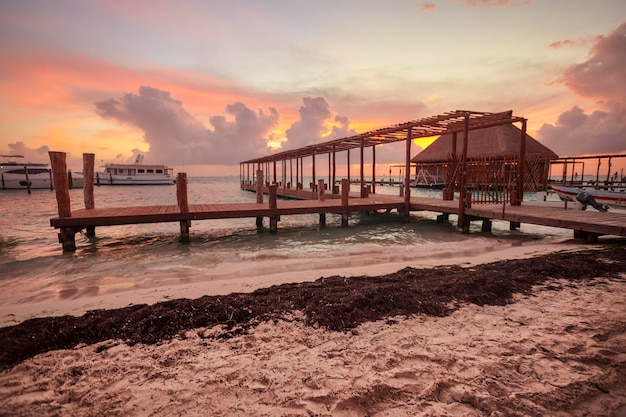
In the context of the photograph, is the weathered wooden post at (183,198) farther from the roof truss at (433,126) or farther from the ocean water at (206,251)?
the roof truss at (433,126)

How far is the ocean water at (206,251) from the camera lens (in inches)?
264

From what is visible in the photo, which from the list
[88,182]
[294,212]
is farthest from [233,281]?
[88,182]

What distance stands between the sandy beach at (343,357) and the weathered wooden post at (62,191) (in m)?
7.55

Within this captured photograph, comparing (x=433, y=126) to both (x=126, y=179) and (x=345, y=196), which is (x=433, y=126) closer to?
(x=345, y=196)

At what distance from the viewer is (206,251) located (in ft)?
32.4

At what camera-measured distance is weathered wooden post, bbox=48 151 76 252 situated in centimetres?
943

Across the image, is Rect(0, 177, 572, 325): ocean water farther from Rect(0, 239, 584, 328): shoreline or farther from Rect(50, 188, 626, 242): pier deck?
Rect(50, 188, 626, 242): pier deck

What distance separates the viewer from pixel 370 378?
2652 millimetres

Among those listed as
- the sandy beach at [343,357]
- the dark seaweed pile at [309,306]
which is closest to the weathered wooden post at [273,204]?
the dark seaweed pile at [309,306]

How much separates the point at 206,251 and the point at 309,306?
669cm

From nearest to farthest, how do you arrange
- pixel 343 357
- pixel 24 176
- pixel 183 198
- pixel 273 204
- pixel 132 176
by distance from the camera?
pixel 343 357 → pixel 183 198 → pixel 273 204 → pixel 24 176 → pixel 132 176

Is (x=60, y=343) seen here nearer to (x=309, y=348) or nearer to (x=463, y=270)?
(x=309, y=348)

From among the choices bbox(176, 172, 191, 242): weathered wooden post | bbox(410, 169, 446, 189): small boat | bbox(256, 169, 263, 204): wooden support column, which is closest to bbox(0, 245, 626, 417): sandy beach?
bbox(176, 172, 191, 242): weathered wooden post

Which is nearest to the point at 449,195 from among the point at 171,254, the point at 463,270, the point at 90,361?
the point at 463,270
